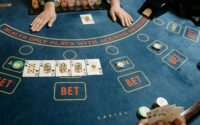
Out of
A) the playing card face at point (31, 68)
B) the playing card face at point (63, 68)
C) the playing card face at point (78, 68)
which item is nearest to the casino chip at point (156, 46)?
the playing card face at point (78, 68)

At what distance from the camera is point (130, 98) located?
1.87m

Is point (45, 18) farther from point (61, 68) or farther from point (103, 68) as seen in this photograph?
point (103, 68)

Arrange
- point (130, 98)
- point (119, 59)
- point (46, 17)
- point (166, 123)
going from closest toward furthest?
point (166, 123)
point (130, 98)
point (119, 59)
point (46, 17)

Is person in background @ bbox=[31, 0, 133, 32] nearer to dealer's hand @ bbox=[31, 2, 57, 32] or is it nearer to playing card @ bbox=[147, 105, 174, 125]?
dealer's hand @ bbox=[31, 2, 57, 32]

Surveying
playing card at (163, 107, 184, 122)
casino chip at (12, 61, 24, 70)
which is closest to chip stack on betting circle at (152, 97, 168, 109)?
playing card at (163, 107, 184, 122)

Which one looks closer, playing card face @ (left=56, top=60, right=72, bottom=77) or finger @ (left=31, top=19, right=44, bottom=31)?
playing card face @ (left=56, top=60, right=72, bottom=77)

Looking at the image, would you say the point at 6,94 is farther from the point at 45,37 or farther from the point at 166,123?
the point at 166,123

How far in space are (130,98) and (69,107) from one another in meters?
0.45

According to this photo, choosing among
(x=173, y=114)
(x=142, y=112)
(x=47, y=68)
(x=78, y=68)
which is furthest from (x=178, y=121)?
(x=47, y=68)

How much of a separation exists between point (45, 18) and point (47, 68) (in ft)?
2.10

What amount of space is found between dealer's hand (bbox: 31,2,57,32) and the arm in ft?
1.92

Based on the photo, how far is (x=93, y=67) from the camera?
204 cm

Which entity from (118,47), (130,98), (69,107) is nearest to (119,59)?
(118,47)

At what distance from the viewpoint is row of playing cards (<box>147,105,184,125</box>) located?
4.81 feet
